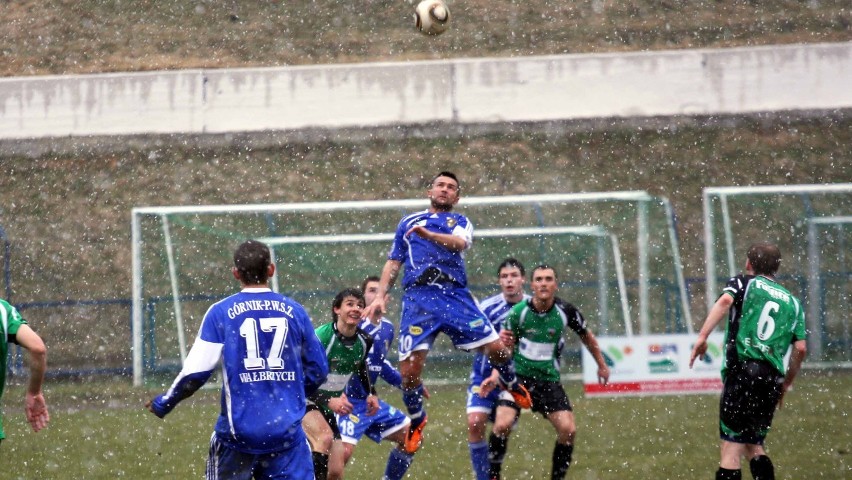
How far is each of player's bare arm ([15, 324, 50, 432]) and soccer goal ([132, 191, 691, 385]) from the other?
1067cm

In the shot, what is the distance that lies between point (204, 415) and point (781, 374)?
27.9ft

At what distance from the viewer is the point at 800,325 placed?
23.7 ft

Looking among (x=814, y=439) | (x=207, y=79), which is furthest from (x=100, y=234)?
(x=814, y=439)

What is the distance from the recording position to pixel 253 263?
527cm

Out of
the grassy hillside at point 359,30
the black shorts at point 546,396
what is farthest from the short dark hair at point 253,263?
the grassy hillside at point 359,30

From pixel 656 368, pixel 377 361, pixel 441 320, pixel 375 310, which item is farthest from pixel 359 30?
pixel 375 310

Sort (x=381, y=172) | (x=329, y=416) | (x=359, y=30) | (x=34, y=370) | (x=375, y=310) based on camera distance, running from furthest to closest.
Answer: (x=359, y=30) < (x=381, y=172) < (x=329, y=416) < (x=375, y=310) < (x=34, y=370)

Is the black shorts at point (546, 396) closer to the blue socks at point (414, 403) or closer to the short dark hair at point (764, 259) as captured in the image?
the blue socks at point (414, 403)

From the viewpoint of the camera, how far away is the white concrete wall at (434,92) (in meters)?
23.4

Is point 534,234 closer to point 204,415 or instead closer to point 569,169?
point 569,169

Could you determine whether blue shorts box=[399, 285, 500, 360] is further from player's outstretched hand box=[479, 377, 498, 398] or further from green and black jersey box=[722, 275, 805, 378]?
green and black jersey box=[722, 275, 805, 378]

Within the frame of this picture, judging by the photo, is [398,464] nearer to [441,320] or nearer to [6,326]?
[441,320]

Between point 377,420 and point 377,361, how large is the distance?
1.50ft

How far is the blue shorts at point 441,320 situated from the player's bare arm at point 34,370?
2.83 m
